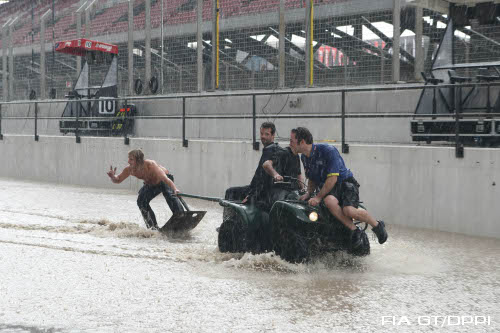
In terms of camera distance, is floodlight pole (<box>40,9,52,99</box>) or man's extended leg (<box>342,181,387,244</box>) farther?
floodlight pole (<box>40,9,52,99</box>)

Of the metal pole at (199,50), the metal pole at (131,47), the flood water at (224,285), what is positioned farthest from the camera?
the metal pole at (131,47)

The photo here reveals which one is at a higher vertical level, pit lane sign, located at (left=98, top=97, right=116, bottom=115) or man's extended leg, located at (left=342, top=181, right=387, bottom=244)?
pit lane sign, located at (left=98, top=97, right=116, bottom=115)

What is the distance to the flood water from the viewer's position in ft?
16.1

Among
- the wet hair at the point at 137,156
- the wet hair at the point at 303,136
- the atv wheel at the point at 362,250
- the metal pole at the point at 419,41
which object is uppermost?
the metal pole at the point at 419,41

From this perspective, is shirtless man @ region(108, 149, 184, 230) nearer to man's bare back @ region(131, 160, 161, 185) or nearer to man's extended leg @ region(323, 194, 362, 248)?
man's bare back @ region(131, 160, 161, 185)

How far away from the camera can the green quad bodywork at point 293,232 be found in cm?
663

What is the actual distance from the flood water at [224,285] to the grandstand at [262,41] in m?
6.84

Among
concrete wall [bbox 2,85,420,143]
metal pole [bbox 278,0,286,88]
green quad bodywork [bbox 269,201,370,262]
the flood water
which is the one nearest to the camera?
the flood water

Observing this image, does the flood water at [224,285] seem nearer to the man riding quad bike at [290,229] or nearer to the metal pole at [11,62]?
the man riding quad bike at [290,229]

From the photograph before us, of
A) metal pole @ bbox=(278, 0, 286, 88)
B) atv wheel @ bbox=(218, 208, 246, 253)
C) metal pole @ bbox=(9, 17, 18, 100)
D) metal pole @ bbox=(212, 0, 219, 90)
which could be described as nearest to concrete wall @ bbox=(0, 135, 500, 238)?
atv wheel @ bbox=(218, 208, 246, 253)

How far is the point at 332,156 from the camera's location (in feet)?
22.0

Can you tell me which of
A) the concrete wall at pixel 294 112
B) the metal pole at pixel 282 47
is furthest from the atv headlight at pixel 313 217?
the metal pole at pixel 282 47

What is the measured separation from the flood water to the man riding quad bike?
0.17 metres

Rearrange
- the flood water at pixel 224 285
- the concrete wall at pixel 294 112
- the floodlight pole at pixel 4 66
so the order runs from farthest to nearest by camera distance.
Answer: the floodlight pole at pixel 4 66 → the concrete wall at pixel 294 112 → the flood water at pixel 224 285
